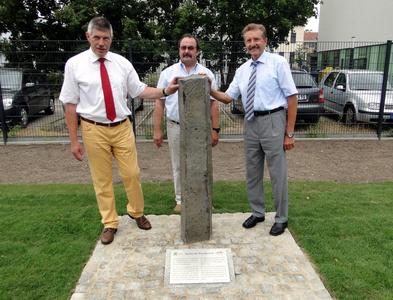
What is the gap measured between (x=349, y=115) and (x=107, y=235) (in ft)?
26.6

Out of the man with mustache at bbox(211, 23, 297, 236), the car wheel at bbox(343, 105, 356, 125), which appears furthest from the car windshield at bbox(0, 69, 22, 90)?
the car wheel at bbox(343, 105, 356, 125)

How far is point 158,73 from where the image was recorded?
909 centimetres

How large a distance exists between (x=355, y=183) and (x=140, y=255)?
400cm

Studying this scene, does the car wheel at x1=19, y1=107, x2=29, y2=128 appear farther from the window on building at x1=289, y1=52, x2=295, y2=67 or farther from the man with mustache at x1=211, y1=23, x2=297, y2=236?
the man with mustache at x1=211, y1=23, x2=297, y2=236

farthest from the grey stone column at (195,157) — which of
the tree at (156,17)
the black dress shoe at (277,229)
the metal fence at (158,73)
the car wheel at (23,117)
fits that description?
the tree at (156,17)

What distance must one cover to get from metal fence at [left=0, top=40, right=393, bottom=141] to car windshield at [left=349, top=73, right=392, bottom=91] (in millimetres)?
54

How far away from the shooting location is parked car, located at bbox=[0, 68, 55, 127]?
9.30m

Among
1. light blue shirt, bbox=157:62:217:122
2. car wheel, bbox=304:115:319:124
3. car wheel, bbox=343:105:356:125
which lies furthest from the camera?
car wheel, bbox=343:105:356:125

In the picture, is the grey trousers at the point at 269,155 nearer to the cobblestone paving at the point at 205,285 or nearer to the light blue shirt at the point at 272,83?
the light blue shirt at the point at 272,83

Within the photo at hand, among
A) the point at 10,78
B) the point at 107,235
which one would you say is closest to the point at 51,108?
the point at 10,78

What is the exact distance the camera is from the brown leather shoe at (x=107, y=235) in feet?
13.8

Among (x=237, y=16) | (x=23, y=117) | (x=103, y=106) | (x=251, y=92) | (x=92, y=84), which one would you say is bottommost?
(x=23, y=117)

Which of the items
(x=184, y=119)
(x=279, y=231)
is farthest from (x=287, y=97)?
(x=279, y=231)

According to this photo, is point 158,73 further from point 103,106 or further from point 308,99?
point 103,106
